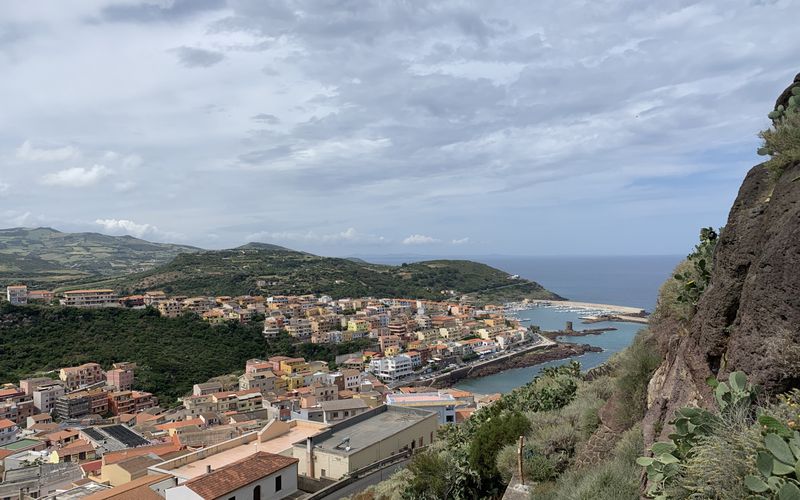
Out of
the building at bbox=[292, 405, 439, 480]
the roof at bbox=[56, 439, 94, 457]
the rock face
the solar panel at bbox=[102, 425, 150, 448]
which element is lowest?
the solar panel at bbox=[102, 425, 150, 448]

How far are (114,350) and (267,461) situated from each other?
50.2 metres

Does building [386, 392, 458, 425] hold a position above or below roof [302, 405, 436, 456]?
below

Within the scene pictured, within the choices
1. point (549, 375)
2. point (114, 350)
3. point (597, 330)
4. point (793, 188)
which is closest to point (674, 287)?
point (793, 188)

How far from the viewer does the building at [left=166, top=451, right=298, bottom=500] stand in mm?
11680

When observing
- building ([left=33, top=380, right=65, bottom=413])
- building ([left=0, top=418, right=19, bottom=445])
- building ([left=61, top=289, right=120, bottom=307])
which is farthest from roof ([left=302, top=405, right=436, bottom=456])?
building ([left=61, top=289, right=120, bottom=307])

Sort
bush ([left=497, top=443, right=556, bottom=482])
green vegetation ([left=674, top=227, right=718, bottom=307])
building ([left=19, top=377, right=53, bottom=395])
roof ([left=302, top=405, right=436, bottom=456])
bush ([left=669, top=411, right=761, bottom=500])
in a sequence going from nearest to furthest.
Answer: bush ([left=669, top=411, right=761, bottom=500]) → green vegetation ([left=674, top=227, right=718, bottom=307]) → bush ([left=497, top=443, right=556, bottom=482]) → roof ([left=302, top=405, right=436, bottom=456]) → building ([left=19, top=377, right=53, bottom=395])

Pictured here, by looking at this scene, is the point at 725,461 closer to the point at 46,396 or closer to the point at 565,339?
the point at 46,396

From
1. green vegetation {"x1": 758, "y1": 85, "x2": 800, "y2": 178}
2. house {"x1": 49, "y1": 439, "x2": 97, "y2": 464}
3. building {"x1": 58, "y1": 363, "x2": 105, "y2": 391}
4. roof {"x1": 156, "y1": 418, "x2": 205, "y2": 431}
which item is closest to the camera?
green vegetation {"x1": 758, "y1": 85, "x2": 800, "y2": 178}

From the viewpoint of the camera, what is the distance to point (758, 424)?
2.85m

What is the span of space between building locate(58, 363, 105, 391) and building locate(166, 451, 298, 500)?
1631 inches

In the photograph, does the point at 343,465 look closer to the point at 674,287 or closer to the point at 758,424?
the point at 674,287

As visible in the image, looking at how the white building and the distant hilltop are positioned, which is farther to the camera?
the distant hilltop

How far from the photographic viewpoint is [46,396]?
4250cm

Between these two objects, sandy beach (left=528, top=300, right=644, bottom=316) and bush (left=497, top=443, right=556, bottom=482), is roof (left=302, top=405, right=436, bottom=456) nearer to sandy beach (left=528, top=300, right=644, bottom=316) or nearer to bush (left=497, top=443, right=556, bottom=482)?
bush (left=497, top=443, right=556, bottom=482)
